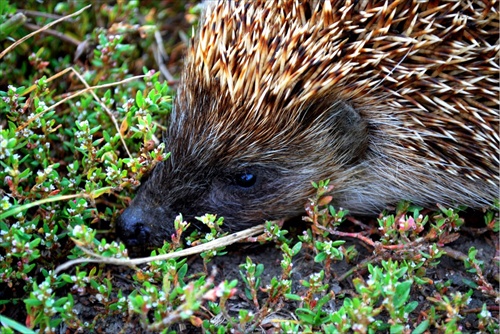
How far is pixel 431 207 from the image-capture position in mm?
2479

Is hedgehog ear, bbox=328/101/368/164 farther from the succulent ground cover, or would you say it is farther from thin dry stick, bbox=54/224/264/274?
thin dry stick, bbox=54/224/264/274

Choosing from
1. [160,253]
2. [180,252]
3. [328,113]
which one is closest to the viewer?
[180,252]

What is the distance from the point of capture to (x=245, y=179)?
2.40 metres

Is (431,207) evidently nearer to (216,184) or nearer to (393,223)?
(393,223)

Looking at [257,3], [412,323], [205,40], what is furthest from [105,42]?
[412,323]

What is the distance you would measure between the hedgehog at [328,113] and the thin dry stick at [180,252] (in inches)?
4.2

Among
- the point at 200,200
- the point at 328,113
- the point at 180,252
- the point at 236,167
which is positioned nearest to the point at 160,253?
the point at 180,252

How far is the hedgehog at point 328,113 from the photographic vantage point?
2.15 metres

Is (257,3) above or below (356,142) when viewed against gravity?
above

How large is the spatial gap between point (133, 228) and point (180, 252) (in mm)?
434

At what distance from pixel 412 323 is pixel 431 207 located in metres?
0.61

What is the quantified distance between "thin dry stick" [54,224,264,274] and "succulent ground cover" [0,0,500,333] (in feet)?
0.10

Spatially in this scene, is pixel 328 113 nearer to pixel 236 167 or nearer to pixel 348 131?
pixel 348 131

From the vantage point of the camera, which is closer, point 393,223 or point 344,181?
point 393,223
